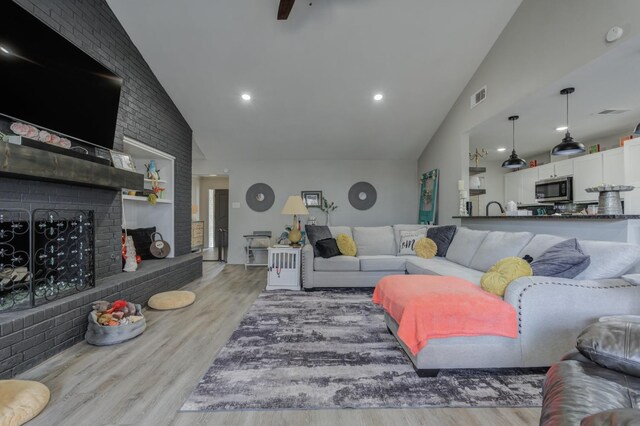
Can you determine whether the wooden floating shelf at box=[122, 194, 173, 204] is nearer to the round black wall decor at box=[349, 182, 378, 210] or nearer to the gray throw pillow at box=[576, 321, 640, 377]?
the round black wall decor at box=[349, 182, 378, 210]

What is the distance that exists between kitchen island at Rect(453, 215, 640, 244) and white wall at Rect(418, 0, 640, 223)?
1140 millimetres

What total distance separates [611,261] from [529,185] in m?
4.43

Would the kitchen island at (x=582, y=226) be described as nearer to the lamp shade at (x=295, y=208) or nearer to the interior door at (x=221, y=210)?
the lamp shade at (x=295, y=208)

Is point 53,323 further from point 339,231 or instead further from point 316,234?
point 339,231

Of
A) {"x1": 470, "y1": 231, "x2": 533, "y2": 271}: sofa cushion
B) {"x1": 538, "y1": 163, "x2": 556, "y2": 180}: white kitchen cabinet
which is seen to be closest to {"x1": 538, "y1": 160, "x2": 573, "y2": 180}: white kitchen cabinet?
{"x1": 538, "y1": 163, "x2": 556, "y2": 180}: white kitchen cabinet

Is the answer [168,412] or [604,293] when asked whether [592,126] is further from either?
[168,412]

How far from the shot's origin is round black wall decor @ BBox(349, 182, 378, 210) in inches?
240

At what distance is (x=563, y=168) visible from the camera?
4914mm

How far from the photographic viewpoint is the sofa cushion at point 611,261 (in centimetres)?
188

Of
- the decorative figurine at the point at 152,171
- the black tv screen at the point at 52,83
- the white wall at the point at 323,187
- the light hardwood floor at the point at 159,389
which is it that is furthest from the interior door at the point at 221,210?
the light hardwood floor at the point at 159,389

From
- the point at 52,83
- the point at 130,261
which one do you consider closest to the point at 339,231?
the point at 130,261

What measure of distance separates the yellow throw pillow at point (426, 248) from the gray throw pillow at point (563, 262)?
5.99 ft

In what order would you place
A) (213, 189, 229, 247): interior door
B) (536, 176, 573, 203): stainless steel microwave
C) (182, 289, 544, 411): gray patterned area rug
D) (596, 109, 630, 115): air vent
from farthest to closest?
(213, 189, 229, 247): interior door
(536, 176, 573, 203): stainless steel microwave
(596, 109, 630, 115): air vent
(182, 289, 544, 411): gray patterned area rug

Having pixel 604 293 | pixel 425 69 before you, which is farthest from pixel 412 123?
pixel 604 293
